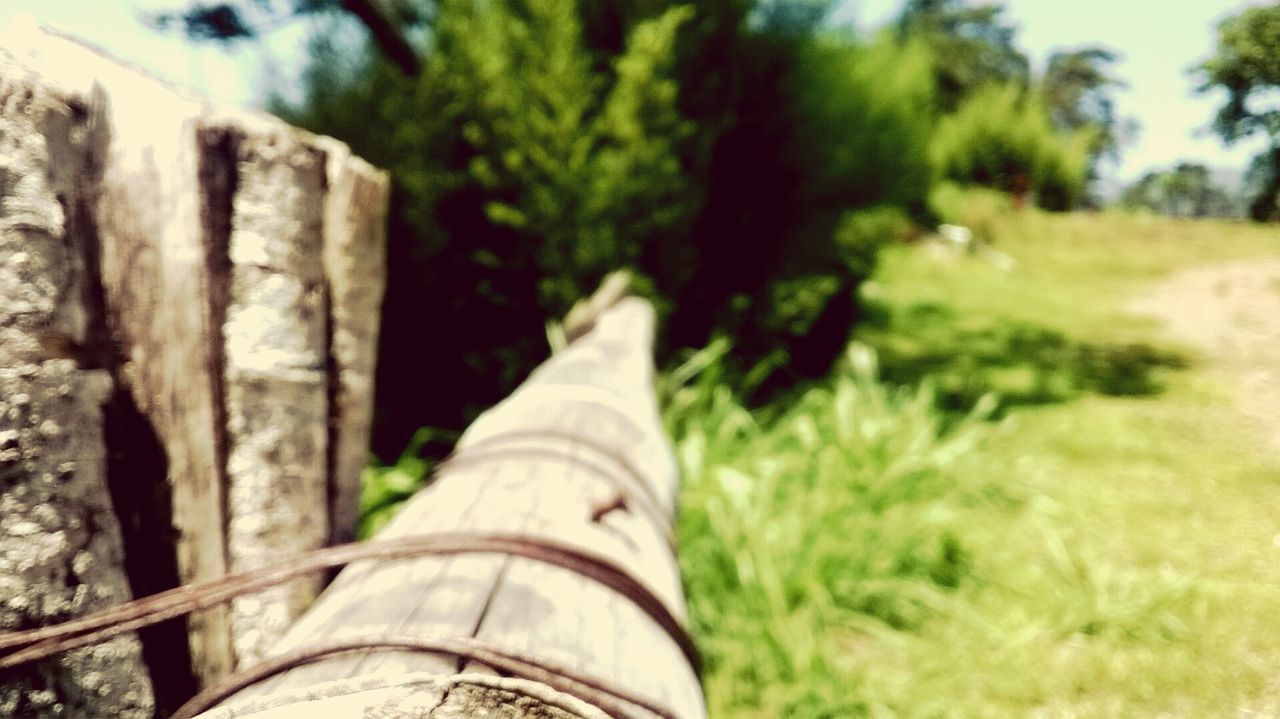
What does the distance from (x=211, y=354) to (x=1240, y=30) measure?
1550mm

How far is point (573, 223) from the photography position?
13.3ft

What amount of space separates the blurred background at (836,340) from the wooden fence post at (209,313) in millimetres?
1303

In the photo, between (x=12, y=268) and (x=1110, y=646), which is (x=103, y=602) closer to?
(x=12, y=268)

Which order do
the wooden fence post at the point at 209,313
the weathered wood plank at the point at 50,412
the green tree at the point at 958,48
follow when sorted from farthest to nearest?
1. the green tree at the point at 958,48
2. the wooden fence post at the point at 209,313
3. the weathered wood plank at the point at 50,412

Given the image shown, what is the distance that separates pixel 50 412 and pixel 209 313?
25cm

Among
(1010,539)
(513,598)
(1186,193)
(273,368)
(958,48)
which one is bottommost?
(1010,539)

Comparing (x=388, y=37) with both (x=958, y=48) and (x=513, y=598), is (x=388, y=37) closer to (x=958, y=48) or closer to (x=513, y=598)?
(x=513, y=598)

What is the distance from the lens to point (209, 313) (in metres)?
1.16

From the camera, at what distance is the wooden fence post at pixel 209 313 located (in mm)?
1066

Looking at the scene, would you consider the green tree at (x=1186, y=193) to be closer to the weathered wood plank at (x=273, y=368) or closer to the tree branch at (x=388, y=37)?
the weathered wood plank at (x=273, y=368)

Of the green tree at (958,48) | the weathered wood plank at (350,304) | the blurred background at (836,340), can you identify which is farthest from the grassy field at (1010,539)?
the green tree at (958,48)

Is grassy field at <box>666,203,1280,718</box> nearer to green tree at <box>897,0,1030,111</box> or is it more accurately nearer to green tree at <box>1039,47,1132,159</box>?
green tree at <box>1039,47,1132,159</box>

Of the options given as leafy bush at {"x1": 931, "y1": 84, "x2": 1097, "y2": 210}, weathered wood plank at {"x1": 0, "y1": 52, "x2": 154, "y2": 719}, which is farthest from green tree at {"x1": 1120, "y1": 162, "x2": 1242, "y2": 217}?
leafy bush at {"x1": 931, "y1": 84, "x2": 1097, "y2": 210}

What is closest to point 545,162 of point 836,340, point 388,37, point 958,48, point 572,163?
point 572,163
